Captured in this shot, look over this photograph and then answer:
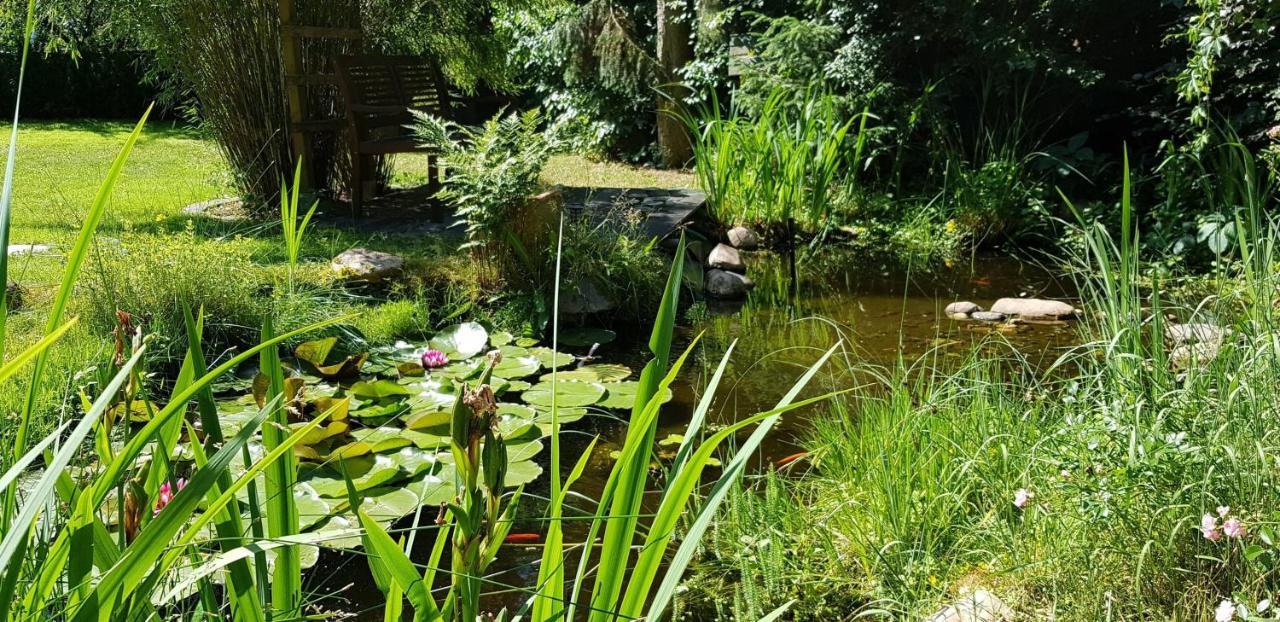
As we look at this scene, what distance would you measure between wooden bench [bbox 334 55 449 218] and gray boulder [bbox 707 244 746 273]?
1887 millimetres

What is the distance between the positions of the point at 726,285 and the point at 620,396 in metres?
2.03

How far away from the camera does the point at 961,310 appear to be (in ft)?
17.8

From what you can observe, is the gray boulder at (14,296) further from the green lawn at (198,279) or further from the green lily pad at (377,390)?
the green lily pad at (377,390)

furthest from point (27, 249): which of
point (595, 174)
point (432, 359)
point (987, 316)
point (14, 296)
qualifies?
point (595, 174)

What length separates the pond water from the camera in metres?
3.11

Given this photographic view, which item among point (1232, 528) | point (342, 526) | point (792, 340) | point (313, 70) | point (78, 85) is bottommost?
point (342, 526)

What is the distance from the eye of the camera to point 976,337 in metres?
5.01

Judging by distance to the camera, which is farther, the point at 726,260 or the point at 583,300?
the point at 726,260

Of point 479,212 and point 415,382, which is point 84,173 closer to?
point 479,212

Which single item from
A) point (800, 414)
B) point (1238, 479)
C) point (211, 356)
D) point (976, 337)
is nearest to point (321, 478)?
point (211, 356)

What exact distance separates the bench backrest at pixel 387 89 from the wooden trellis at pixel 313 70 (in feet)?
0.50

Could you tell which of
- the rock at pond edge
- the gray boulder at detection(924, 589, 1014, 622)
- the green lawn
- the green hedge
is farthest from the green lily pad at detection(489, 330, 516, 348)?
the green hedge

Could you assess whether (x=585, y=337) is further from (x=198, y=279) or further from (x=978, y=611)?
(x=978, y=611)

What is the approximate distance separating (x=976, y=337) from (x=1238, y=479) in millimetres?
3050
